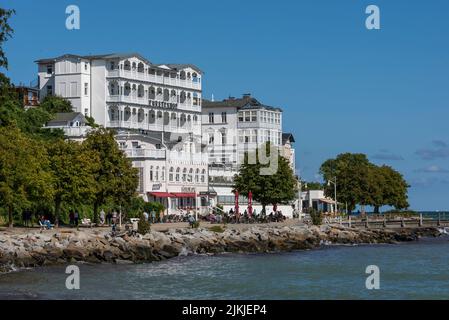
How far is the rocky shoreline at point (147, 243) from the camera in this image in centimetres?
5919

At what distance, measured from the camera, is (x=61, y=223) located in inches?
3445

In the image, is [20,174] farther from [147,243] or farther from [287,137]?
[287,137]

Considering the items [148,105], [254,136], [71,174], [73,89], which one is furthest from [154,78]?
[71,174]

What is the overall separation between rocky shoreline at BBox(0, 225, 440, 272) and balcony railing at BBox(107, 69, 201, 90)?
46297 millimetres

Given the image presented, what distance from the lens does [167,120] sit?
5743 inches

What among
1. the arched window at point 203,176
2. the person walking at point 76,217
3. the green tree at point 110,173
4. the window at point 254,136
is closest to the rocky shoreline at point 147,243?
the green tree at point 110,173

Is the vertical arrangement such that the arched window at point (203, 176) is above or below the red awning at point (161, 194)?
above

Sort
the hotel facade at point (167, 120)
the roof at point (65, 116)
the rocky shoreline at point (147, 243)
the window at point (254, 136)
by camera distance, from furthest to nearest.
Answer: the window at point (254, 136), the roof at point (65, 116), the hotel facade at point (167, 120), the rocky shoreline at point (147, 243)

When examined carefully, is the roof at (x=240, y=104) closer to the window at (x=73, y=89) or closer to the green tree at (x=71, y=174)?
the window at (x=73, y=89)

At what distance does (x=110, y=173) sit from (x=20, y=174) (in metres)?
13.8

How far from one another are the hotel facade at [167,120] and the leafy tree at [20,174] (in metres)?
29.3

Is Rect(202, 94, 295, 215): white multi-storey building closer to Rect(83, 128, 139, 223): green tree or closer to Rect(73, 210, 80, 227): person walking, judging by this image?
Rect(83, 128, 139, 223): green tree
